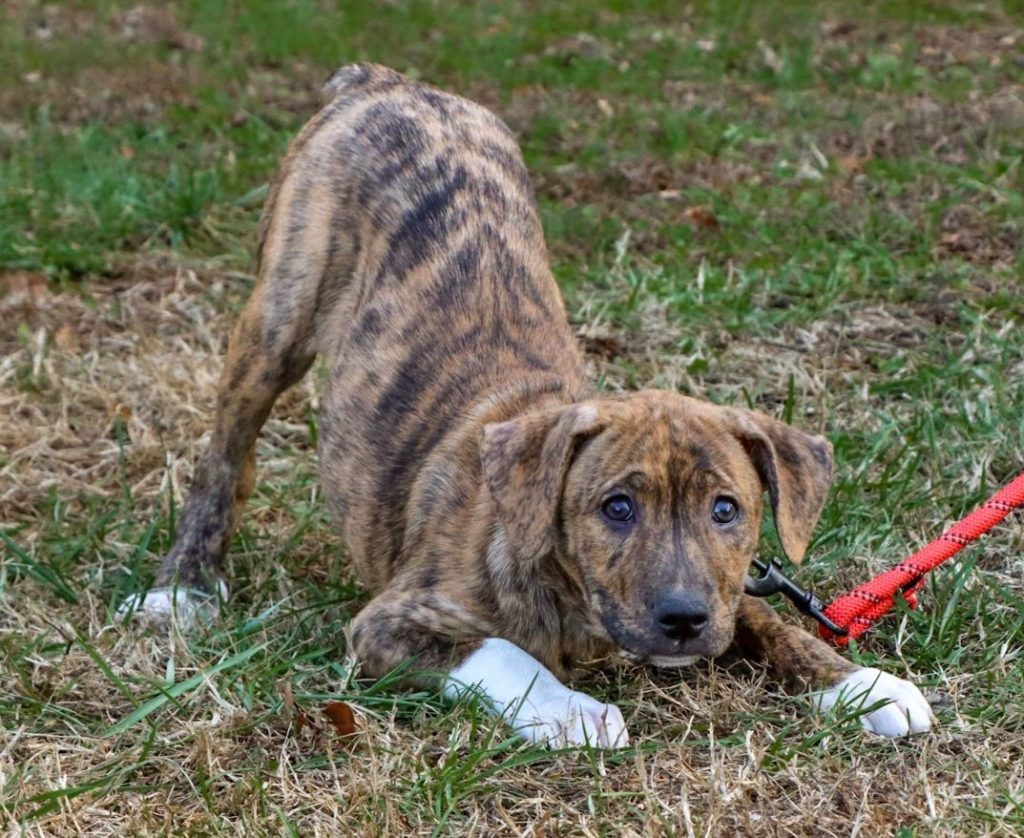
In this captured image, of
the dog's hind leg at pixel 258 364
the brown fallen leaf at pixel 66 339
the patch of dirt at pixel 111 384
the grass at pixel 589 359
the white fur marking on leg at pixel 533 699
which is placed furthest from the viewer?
the brown fallen leaf at pixel 66 339

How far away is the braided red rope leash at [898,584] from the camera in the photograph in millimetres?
4570

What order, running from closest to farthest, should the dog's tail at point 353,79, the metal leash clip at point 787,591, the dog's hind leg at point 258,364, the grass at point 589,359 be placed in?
the grass at point 589,359
the metal leash clip at point 787,591
the dog's hind leg at point 258,364
the dog's tail at point 353,79

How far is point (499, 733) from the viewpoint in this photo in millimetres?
4051

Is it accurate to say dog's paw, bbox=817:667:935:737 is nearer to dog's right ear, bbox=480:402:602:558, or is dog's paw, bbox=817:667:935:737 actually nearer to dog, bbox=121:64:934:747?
dog, bbox=121:64:934:747

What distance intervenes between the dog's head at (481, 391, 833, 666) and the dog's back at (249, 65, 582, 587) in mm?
636

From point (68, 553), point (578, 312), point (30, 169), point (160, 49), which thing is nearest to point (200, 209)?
point (30, 169)

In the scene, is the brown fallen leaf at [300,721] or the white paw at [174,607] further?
the white paw at [174,607]

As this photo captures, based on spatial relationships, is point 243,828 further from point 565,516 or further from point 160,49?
point 160,49

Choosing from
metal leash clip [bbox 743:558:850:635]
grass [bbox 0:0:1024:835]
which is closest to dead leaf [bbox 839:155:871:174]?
grass [bbox 0:0:1024:835]

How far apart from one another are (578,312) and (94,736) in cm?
321

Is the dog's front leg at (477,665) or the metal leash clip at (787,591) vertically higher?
the metal leash clip at (787,591)

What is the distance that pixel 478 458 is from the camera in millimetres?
4539

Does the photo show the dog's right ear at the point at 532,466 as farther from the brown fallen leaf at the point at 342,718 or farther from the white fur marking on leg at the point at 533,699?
the brown fallen leaf at the point at 342,718

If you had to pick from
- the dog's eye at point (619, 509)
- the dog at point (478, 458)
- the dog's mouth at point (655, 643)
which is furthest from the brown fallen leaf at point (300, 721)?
the dog's eye at point (619, 509)
